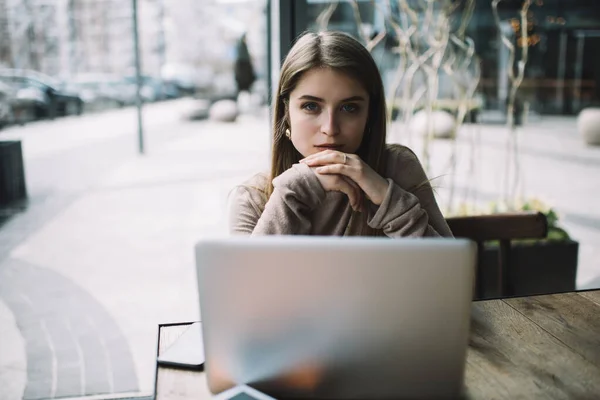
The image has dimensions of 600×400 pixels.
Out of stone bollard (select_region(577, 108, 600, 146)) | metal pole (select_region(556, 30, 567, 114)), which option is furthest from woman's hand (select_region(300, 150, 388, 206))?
metal pole (select_region(556, 30, 567, 114))

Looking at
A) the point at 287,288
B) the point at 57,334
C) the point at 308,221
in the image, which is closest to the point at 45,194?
the point at 57,334

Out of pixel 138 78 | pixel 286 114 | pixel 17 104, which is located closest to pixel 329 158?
pixel 286 114

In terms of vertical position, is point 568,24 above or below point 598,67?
above

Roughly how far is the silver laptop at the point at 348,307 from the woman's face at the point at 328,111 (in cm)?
57

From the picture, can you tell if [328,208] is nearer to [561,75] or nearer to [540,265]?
[540,265]

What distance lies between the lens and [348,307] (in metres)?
0.65

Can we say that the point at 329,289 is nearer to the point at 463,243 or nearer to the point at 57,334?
the point at 463,243

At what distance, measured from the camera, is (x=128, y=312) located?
2.62 meters

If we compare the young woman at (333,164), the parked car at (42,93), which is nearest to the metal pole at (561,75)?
the parked car at (42,93)

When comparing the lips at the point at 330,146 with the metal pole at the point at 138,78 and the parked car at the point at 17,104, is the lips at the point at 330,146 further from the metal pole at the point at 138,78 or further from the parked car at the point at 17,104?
the metal pole at the point at 138,78

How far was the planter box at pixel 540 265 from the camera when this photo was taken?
2422 millimetres

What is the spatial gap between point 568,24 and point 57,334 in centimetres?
705

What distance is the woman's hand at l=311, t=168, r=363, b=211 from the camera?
1.13 meters

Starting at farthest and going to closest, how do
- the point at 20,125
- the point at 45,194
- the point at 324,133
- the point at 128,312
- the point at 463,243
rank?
the point at 45,194 < the point at 128,312 < the point at 20,125 < the point at 324,133 < the point at 463,243
